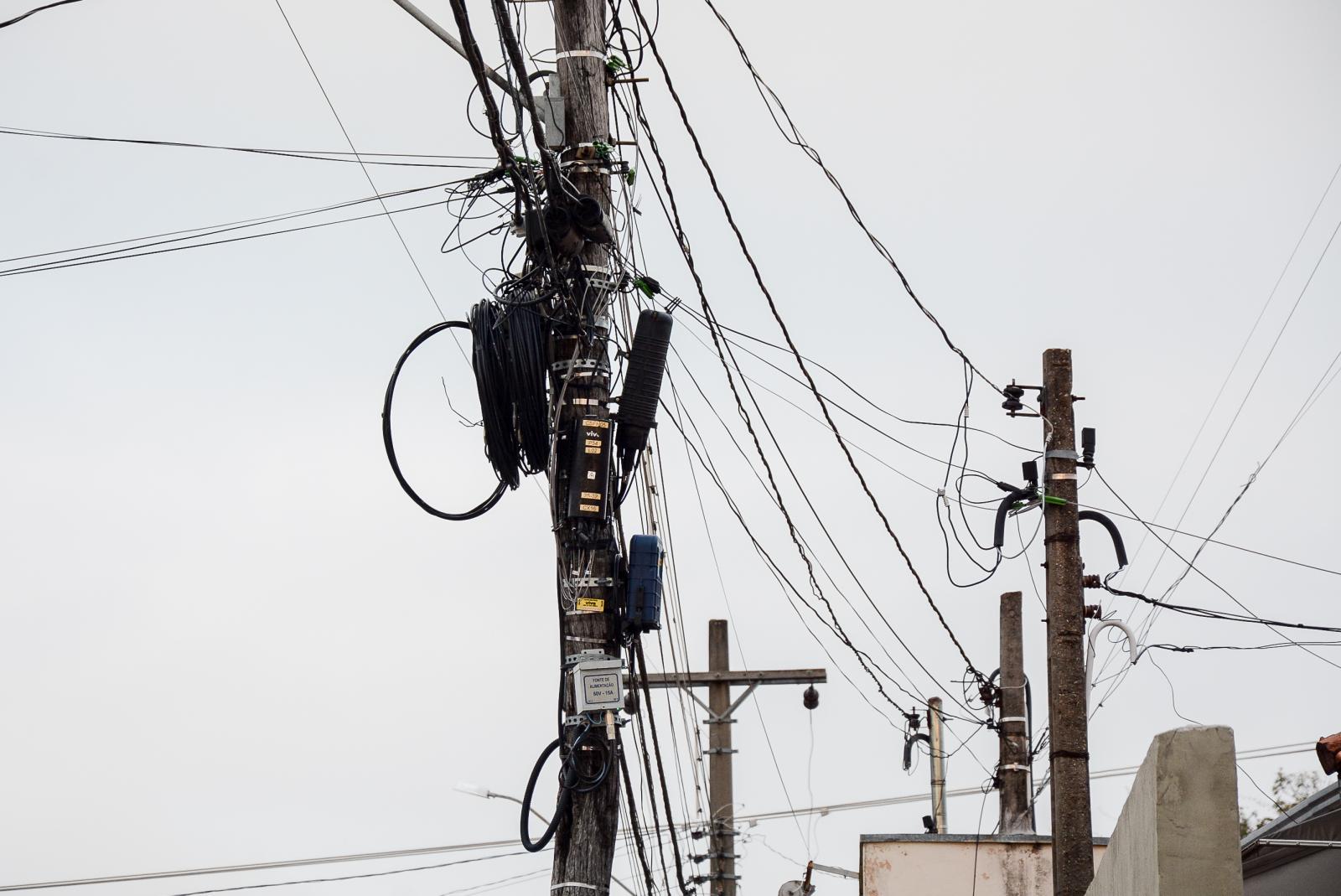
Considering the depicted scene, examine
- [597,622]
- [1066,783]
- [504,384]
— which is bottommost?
[1066,783]

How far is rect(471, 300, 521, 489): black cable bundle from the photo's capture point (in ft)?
27.4

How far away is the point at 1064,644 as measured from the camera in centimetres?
1210

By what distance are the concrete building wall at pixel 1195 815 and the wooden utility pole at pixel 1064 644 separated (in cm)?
629

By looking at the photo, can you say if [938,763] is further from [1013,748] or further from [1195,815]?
[1195,815]

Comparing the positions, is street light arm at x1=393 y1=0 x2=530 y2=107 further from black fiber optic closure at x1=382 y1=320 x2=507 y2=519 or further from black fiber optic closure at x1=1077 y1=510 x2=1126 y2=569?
black fiber optic closure at x1=1077 y1=510 x2=1126 y2=569

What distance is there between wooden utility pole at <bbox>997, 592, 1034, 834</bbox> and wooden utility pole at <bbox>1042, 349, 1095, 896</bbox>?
6698 mm

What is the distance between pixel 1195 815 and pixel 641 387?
4.12 metres

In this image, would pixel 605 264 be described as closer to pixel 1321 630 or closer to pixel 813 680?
pixel 1321 630

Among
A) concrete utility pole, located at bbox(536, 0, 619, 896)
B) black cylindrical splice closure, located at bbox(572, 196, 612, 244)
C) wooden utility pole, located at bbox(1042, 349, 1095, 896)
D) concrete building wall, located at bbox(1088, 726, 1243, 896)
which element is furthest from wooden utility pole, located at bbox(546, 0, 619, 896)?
wooden utility pole, located at bbox(1042, 349, 1095, 896)

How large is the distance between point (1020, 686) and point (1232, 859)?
13.8 m

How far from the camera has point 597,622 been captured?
26.8 ft

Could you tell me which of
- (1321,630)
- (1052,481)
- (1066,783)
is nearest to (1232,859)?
(1066,783)

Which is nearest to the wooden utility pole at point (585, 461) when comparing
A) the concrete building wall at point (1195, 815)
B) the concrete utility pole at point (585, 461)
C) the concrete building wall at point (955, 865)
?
the concrete utility pole at point (585, 461)

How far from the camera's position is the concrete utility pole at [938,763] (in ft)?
66.9
